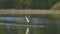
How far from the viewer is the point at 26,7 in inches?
759

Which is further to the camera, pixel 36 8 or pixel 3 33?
pixel 36 8

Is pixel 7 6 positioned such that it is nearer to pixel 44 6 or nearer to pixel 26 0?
pixel 26 0

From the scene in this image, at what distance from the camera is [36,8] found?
19.7 metres

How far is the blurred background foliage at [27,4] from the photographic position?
19531 millimetres

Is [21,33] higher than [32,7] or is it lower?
higher

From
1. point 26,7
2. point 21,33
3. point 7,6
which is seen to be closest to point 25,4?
point 26,7

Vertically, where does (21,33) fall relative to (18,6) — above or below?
above

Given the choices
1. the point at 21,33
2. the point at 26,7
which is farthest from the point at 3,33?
the point at 26,7

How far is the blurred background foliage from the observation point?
64.1 feet

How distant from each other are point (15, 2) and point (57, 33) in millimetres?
11319

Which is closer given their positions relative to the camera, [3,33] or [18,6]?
[3,33]

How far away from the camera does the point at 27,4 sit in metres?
19.5

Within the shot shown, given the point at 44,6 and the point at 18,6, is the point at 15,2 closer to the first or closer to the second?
the point at 18,6

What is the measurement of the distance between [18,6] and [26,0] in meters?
0.82
